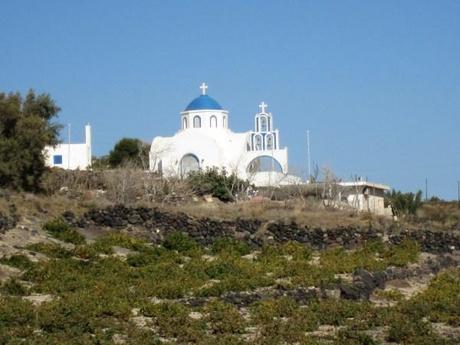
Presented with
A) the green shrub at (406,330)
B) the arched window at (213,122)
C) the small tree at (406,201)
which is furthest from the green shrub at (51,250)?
the arched window at (213,122)

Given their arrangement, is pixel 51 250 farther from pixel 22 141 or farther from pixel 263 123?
pixel 263 123

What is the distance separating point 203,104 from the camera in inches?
2997

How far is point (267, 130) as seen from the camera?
76750 mm

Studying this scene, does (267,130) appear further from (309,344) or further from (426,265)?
(309,344)

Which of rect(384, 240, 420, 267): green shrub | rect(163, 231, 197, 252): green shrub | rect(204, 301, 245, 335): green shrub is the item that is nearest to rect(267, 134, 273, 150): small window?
rect(384, 240, 420, 267): green shrub

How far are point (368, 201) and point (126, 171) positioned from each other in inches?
751

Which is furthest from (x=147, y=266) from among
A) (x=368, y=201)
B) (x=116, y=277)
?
(x=368, y=201)

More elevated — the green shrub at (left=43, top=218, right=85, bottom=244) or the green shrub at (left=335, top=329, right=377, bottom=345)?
the green shrub at (left=43, top=218, right=85, bottom=244)

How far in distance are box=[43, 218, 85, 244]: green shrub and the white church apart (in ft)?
117

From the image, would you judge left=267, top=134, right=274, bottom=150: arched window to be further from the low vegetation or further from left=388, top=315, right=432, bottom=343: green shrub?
left=388, top=315, right=432, bottom=343: green shrub

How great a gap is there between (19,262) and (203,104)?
53.4 meters

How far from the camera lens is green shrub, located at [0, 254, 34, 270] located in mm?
23078

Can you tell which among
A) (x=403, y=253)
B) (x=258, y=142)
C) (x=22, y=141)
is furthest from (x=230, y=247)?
(x=258, y=142)

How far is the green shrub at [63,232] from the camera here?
28438 mm
